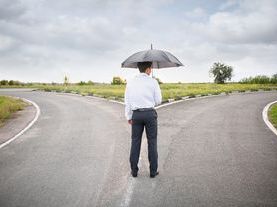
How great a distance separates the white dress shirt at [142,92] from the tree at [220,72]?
94287mm

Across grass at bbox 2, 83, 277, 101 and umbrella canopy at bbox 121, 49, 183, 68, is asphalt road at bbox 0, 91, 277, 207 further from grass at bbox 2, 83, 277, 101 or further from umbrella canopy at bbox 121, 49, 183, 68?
grass at bbox 2, 83, 277, 101

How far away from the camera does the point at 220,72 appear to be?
9794 centimetres

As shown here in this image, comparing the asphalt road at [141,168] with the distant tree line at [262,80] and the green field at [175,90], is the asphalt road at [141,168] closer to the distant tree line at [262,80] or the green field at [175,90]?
the green field at [175,90]

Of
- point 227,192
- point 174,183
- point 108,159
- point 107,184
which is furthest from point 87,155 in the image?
point 227,192

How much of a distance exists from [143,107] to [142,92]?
10.3 inches

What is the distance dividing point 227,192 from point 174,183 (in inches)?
35.2

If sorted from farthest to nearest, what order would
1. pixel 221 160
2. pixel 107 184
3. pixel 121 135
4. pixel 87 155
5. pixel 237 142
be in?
pixel 121 135, pixel 237 142, pixel 87 155, pixel 221 160, pixel 107 184

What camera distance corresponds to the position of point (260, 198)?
4.99 metres

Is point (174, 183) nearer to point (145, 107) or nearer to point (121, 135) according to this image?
point (145, 107)

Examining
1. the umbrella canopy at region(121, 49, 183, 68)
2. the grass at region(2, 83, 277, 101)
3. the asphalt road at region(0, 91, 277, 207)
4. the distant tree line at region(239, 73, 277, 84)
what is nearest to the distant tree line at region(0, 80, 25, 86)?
the grass at region(2, 83, 277, 101)

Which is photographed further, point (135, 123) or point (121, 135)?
point (121, 135)

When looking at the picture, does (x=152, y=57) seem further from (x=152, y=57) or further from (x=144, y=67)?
(x=144, y=67)

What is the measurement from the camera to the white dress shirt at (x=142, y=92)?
5.76 m

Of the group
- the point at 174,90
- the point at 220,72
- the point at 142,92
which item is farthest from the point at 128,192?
the point at 220,72
